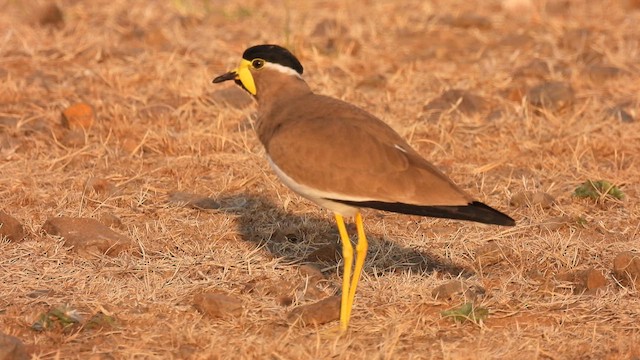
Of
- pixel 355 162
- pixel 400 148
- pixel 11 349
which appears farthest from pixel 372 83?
pixel 11 349

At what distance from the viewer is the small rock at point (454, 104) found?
8.12 meters

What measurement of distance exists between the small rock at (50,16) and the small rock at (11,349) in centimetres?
605

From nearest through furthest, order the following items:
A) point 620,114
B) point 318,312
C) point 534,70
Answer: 1. point 318,312
2. point 620,114
3. point 534,70

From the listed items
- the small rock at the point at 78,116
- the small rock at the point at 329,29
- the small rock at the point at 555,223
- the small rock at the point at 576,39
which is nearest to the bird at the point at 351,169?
the small rock at the point at 555,223

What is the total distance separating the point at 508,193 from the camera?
6.68 metres

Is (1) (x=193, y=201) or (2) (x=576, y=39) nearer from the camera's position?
(1) (x=193, y=201)

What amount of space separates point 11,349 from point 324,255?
1.92 m

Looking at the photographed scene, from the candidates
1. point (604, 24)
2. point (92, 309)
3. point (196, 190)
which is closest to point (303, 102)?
point (92, 309)

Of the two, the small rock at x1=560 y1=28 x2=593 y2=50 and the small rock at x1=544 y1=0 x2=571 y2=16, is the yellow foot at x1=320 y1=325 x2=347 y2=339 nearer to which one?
the small rock at x1=560 y1=28 x2=593 y2=50

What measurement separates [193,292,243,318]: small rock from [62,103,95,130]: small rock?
2.96 metres

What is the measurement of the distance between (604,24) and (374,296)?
6.08 metres

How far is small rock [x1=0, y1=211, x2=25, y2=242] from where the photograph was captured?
5.78 meters

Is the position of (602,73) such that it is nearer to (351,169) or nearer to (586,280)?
(586,280)

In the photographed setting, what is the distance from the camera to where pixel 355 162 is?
4820mm
